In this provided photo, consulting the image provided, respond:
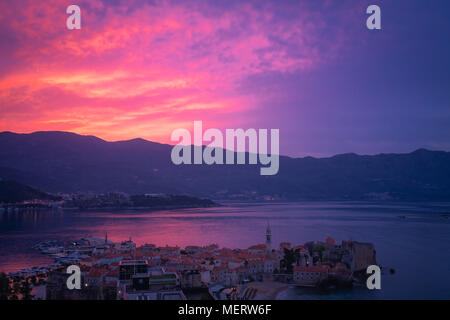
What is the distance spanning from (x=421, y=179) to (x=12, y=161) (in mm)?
80549

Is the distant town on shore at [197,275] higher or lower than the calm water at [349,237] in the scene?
higher

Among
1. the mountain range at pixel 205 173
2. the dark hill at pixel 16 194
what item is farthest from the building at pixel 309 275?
the mountain range at pixel 205 173

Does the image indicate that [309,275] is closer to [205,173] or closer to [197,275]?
[197,275]

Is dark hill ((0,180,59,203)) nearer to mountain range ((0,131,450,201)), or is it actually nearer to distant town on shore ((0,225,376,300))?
mountain range ((0,131,450,201))

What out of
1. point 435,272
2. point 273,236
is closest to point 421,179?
point 273,236

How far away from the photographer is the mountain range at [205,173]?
70.7m

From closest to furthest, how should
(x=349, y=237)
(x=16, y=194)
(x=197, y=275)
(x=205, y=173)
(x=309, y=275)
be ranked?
(x=197, y=275) < (x=309, y=275) < (x=349, y=237) < (x=16, y=194) < (x=205, y=173)

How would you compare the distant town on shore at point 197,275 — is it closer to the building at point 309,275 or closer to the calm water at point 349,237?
the building at point 309,275

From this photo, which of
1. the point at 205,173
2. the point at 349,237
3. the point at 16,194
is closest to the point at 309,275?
the point at 349,237

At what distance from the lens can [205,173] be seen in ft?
273
